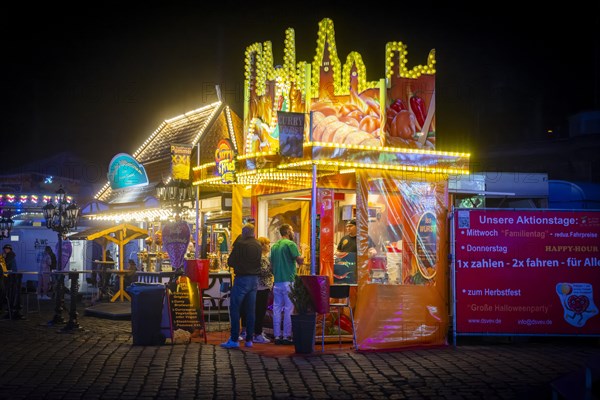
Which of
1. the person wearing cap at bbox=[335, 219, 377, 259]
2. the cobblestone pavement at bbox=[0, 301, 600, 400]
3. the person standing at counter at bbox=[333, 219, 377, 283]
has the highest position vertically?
the person wearing cap at bbox=[335, 219, 377, 259]

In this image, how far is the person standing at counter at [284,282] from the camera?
11.8 meters

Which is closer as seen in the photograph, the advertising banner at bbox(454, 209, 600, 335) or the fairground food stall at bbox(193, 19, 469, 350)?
the fairground food stall at bbox(193, 19, 469, 350)

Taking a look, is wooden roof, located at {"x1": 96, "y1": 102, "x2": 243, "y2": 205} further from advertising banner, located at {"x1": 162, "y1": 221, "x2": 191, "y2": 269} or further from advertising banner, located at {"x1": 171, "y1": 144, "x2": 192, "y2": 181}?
advertising banner, located at {"x1": 162, "y1": 221, "x2": 191, "y2": 269}

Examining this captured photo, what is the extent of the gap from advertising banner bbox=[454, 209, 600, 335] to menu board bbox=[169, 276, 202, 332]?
4.22 meters

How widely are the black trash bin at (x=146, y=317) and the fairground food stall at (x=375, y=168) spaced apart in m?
2.60

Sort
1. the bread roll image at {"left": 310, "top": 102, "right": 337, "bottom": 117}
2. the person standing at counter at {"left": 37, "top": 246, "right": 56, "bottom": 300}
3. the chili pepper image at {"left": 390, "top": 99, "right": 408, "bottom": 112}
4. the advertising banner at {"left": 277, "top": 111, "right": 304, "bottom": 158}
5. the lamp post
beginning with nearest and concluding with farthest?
the advertising banner at {"left": 277, "top": 111, "right": 304, "bottom": 158} < the bread roll image at {"left": 310, "top": 102, "right": 337, "bottom": 117} < the chili pepper image at {"left": 390, "top": 99, "right": 408, "bottom": 112} < the lamp post < the person standing at counter at {"left": 37, "top": 246, "right": 56, "bottom": 300}

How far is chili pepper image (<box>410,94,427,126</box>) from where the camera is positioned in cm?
1266

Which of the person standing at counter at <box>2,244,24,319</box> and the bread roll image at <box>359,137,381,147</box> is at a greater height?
the bread roll image at <box>359,137,381,147</box>

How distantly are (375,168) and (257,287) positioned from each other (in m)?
2.81

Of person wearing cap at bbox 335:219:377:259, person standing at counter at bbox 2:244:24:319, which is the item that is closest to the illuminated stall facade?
person standing at counter at bbox 2:244:24:319

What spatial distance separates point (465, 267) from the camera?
11.6 m

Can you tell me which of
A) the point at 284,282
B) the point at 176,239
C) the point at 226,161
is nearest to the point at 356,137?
the point at 284,282

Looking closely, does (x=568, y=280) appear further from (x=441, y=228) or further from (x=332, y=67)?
(x=332, y=67)

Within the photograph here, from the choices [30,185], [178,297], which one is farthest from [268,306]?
[30,185]
